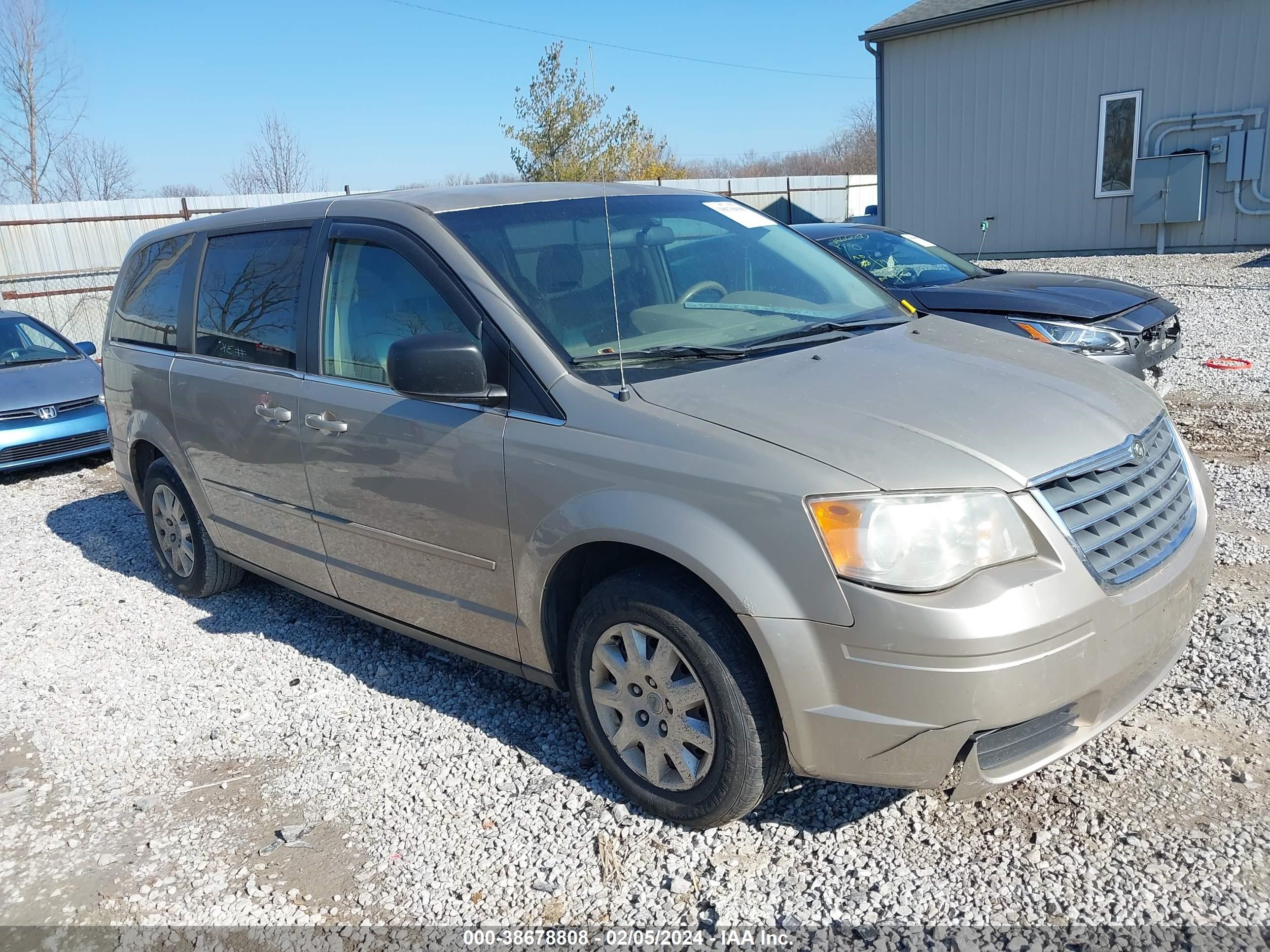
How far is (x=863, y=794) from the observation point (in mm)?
3002

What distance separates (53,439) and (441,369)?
7082mm

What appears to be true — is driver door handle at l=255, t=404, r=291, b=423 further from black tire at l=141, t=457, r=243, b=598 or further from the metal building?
the metal building

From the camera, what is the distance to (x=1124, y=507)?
8.66ft

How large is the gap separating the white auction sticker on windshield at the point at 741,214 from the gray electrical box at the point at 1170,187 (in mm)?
14767

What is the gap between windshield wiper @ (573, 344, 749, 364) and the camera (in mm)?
3045

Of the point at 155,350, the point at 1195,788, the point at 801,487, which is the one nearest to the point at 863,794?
the point at 1195,788

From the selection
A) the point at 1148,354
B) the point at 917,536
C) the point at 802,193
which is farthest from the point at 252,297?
the point at 802,193

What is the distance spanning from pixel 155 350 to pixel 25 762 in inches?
81.2

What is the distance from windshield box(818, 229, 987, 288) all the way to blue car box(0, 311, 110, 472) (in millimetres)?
6522

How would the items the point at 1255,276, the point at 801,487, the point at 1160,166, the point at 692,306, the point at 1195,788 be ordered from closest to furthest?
the point at 801,487 → the point at 1195,788 → the point at 692,306 → the point at 1255,276 → the point at 1160,166

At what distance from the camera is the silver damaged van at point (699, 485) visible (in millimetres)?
2383

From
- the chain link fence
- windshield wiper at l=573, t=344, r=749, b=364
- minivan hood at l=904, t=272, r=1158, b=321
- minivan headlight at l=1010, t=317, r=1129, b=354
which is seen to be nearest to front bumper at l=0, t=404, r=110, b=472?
windshield wiper at l=573, t=344, r=749, b=364

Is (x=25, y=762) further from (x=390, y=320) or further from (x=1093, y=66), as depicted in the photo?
(x=1093, y=66)

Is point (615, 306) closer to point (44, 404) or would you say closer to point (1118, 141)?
point (44, 404)
